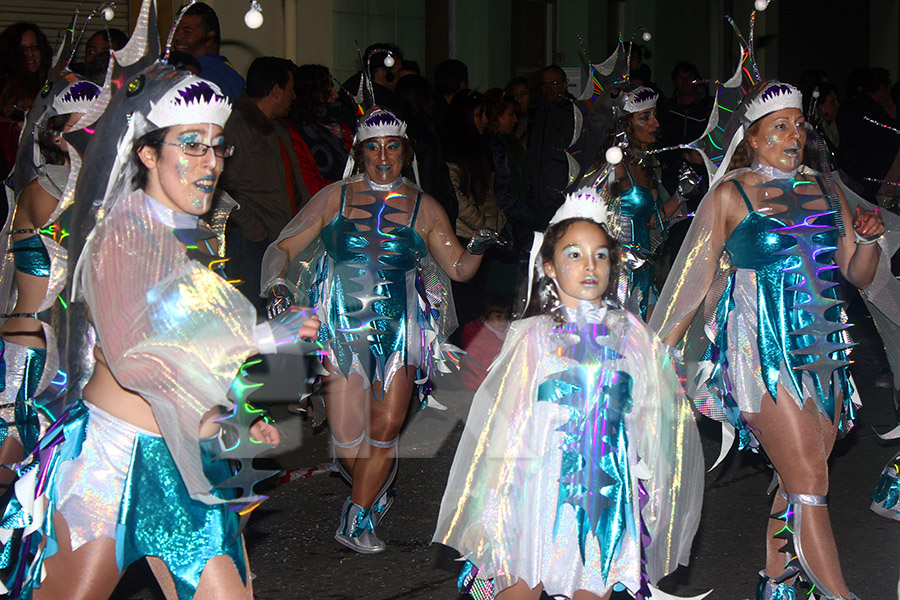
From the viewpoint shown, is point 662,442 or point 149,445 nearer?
point 149,445

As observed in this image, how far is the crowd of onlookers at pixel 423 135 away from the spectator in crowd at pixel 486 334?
0.8 inches

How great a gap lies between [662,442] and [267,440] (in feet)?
4.32

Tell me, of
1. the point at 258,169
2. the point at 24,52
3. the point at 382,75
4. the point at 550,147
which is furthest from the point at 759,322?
the point at 550,147

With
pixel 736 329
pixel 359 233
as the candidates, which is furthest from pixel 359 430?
pixel 736 329

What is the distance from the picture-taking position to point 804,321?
4465mm

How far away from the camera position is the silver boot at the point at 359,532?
5379mm

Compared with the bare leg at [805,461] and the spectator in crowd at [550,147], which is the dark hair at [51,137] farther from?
the spectator in crowd at [550,147]

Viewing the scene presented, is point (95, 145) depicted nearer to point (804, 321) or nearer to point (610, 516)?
point (610, 516)

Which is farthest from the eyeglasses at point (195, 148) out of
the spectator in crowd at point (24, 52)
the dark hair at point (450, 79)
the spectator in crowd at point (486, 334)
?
the dark hair at point (450, 79)

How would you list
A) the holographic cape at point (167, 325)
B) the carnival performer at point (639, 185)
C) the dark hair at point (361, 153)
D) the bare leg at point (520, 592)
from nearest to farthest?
the holographic cape at point (167, 325)
the bare leg at point (520, 592)
the dark hair at point (361, 153)
the carnival performer at point (639, 185)

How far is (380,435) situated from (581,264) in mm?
1910

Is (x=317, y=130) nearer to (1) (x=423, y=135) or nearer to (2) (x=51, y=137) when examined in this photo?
(1) (x=423, y=135)

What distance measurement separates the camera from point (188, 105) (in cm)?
337

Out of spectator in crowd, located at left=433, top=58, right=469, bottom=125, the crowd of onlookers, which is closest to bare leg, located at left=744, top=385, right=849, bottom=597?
the crowd of onlookers
